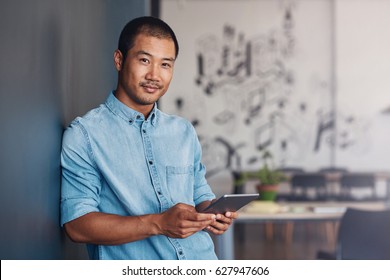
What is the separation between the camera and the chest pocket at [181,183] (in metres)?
1.23

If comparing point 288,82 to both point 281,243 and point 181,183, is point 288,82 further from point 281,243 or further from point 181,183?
point 181,183

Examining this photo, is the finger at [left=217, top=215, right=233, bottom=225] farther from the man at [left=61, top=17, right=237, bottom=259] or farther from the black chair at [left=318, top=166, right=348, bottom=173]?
the black chair at [left=318, top=166, right=348, bottom=173]

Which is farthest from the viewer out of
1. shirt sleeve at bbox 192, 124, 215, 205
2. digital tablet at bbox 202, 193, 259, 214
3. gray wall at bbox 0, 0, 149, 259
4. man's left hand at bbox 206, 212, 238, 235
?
shirt sleeve at bbox 192, 124, 215, 205

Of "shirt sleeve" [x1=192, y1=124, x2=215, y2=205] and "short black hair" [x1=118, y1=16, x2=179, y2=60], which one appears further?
"shirt sleeve" [x1=192, y1=124, x2=215, y2=205]

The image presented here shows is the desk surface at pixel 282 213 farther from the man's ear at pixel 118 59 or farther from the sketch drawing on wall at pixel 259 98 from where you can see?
the sketch drawing on wall at pixel 259 98

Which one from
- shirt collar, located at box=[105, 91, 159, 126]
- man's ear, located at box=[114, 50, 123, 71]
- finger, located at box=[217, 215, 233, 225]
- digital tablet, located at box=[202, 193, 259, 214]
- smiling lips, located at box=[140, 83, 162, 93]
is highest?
man's ear, located at box=[114, 50, 123, 71]

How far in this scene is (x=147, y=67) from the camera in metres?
1.16

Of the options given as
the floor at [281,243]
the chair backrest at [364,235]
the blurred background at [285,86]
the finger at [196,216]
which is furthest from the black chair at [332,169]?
the finger at [196,216]

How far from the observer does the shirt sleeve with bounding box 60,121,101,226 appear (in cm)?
113

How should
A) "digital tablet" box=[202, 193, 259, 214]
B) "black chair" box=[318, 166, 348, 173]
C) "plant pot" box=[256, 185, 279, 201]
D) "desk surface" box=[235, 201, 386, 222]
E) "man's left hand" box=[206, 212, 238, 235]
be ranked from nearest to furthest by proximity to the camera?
"digital tablet" box=[202, 193, 259, 214] → "man's left hand" box=[206, 212, 238, 235] → "desk surface" box=[235, 201, 386, 222] → "plant pot" box=[256, 185, 279, 201] → "black chair" box=[318, 166, 348, 173]

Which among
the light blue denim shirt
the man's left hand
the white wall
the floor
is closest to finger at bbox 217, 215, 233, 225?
the man's left hand

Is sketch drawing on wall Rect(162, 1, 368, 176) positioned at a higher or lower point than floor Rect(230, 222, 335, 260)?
higher
